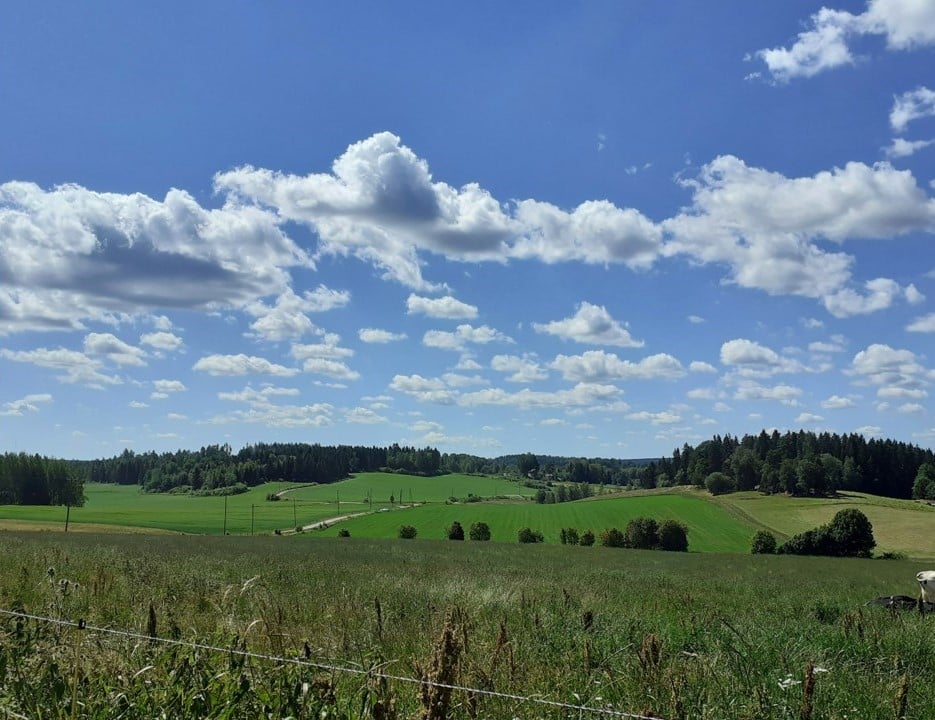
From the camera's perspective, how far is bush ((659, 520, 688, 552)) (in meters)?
82.5

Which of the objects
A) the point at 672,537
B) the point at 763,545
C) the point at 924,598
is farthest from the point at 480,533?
the point at 924,598

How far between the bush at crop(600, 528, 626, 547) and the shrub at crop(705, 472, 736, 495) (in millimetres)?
56101

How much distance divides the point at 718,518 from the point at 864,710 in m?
108

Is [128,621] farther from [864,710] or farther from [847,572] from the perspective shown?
[847,572]

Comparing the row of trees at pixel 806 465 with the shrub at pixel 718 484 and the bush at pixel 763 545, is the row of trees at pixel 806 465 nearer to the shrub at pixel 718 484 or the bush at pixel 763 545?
the shrub at pixel 718 484

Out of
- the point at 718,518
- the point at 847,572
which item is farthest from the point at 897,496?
the point at 847,572

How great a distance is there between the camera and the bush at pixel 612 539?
8407 centimetres

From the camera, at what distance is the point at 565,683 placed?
5129 mm

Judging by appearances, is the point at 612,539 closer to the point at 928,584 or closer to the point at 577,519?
the point at 577,519

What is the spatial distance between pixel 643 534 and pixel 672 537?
11.6ft

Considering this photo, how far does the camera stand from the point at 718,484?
134375 millimetres

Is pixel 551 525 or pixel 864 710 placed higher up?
pixel 864 710

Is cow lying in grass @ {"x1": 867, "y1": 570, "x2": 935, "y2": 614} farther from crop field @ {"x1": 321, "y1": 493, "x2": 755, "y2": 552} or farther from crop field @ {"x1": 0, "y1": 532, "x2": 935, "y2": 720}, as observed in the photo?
crop field @ {"x1": 321, "y1": 493, "x2": 755, "y2": 552}

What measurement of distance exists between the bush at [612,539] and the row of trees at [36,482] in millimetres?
105501
